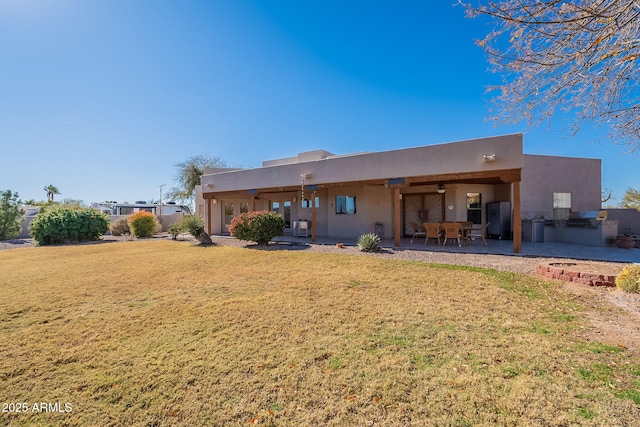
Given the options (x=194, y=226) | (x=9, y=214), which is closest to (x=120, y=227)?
(x=9, y=214)

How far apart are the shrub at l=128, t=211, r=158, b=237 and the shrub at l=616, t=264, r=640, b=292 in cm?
2231

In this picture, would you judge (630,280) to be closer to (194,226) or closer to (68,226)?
(194,226)

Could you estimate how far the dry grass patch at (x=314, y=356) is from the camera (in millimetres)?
2371

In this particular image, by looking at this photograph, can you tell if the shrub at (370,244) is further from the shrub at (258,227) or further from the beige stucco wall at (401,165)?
the shrub at (258,227)

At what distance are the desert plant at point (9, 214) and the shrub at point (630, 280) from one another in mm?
29443

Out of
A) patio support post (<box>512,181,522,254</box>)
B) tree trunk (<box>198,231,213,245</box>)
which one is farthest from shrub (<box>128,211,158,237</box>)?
patio support post (<box>512,181,522,254</box>)

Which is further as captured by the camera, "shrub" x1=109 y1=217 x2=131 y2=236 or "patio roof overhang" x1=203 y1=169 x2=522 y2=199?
"shrub" x1=109 y1=217 x2=131 y2=236

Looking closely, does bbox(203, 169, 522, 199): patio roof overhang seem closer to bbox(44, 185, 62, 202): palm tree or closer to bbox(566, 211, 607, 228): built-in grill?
bbox(566, 211, 607, 228): built-in grill

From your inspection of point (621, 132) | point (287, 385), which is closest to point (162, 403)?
point (287, 385)

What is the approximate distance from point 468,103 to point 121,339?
1358 cm

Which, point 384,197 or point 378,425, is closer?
point 378,425

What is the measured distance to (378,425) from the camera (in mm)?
2178

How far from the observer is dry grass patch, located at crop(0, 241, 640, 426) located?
7.78 feet

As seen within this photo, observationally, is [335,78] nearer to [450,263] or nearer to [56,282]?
[450,263]
